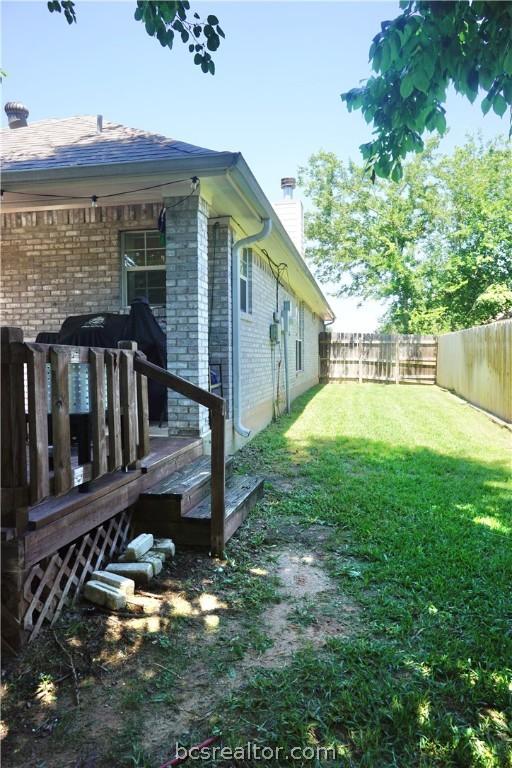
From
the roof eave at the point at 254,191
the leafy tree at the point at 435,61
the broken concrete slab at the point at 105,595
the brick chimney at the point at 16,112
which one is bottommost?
the broken concrete slab at the point at 105,595

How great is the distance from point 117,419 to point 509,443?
22.3 feet

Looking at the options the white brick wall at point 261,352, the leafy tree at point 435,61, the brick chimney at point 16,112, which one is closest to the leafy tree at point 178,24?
the leafy tree at point 435,61

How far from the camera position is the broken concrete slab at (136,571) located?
311cm

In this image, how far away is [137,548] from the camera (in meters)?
3.29

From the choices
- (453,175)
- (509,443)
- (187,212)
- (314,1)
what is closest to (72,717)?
(187,212)

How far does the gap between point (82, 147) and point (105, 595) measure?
469 cm

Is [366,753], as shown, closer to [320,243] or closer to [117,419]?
[117,419]

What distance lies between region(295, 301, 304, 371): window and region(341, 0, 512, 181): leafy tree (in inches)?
453

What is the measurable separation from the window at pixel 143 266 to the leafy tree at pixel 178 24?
10.2 feet

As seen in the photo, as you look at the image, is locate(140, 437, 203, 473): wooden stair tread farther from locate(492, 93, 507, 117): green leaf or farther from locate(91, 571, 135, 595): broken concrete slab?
locate(492, 93, 507, 117): green leaf

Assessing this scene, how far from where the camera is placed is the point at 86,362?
2910 mm

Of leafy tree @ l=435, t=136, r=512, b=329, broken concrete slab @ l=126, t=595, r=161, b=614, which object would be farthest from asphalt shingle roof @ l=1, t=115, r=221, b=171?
leafy tree @ l=435, t=136, r=512, b=329

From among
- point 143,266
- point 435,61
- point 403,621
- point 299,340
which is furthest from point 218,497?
point 299,340

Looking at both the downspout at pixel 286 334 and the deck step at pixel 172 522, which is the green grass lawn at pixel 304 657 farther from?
the downspout at pixel 286 334
